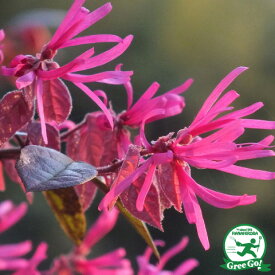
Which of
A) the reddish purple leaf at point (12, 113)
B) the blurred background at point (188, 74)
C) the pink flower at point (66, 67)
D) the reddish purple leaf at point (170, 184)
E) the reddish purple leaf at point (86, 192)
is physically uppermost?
the pink flower at point (66, 67)

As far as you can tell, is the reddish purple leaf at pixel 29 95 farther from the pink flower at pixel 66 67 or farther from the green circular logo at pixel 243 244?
the green circular logo at pixel 243 244

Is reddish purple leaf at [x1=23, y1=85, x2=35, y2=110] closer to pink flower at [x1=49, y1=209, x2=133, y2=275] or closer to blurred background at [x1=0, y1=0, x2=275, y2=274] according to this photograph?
pink flower at [x1=49, y1=209, x2=133, y2=275]

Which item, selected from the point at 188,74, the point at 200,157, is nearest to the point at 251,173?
the point at 200,157

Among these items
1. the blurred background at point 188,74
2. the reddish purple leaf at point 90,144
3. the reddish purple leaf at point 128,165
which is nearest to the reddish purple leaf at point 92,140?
the reddish purple leaf at point 90,144

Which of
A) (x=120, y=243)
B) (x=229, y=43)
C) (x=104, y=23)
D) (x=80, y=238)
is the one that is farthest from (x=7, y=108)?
(x=229, y=43)

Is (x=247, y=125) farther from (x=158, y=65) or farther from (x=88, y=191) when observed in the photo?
(x=158, y=65)

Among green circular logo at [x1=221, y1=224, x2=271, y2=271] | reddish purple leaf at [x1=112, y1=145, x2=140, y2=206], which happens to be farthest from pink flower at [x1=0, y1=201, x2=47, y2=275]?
green circular logo at [x1=221, y1=224, x2=271, y2=271]
